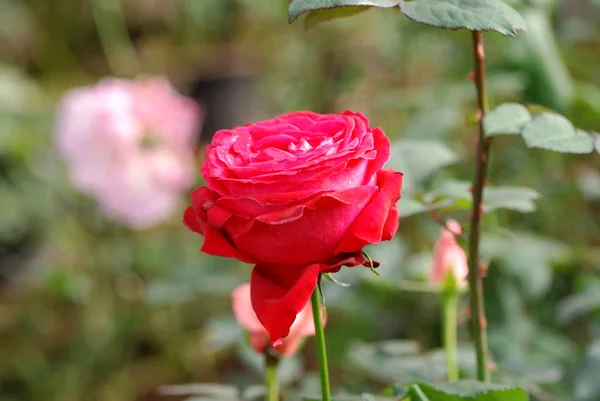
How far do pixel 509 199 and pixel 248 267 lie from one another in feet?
1.69

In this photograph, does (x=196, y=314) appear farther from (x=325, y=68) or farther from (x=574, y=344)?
(x=574, y=344)

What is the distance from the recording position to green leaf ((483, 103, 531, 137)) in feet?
0.82

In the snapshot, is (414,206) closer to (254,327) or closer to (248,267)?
(254,327)

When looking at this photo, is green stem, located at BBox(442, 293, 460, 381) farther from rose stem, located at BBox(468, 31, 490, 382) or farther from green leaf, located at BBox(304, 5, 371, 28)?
green leaf, located at BBox(304, 5, 371, 28)

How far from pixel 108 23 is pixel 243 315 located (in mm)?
1202

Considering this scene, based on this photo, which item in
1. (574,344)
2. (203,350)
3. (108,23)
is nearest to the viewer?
(574,344)

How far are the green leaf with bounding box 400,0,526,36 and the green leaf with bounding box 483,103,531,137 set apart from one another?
0.13 feet

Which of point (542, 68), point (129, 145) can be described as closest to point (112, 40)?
point (129, 145)

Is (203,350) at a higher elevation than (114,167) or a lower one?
lower

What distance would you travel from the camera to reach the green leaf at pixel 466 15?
0.22 m

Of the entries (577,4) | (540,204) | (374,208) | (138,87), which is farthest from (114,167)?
(577,4)

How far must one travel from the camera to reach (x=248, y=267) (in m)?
0.78

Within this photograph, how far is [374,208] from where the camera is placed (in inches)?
8.4

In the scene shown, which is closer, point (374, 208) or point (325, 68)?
point (374, 208)
